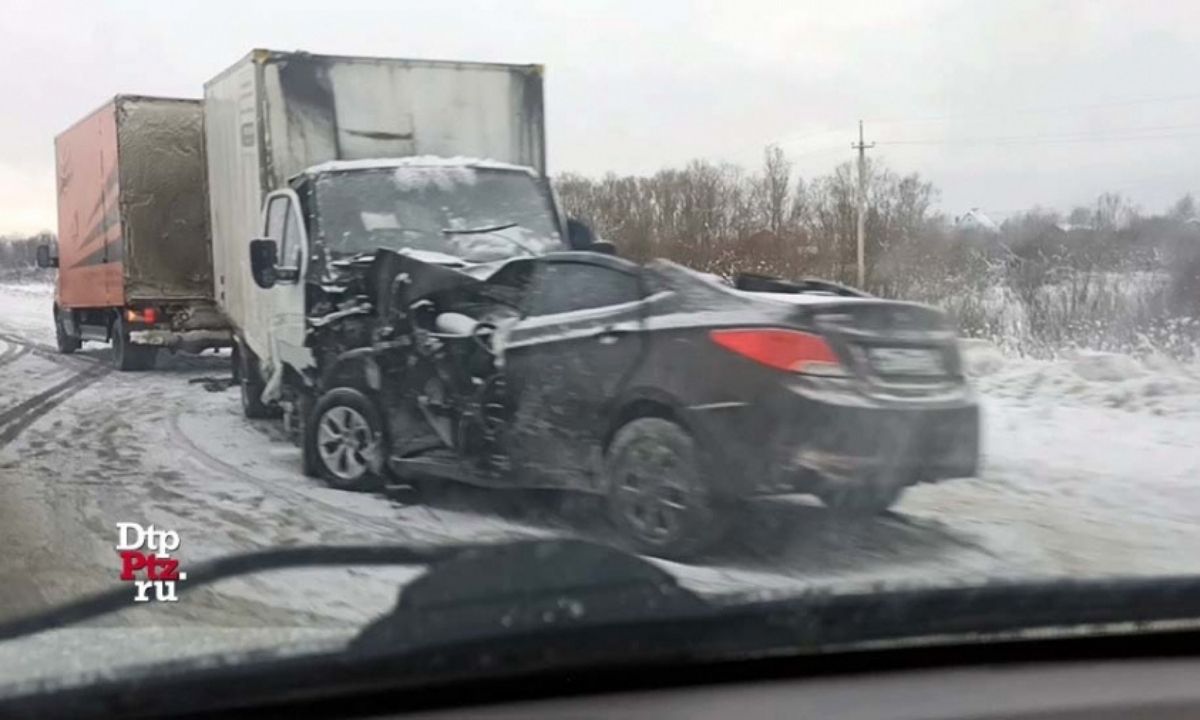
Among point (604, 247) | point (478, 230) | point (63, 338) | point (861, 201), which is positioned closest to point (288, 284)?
point (478, 230)

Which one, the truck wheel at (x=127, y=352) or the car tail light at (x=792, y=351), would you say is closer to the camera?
the car tail light at (x=792, y=351)

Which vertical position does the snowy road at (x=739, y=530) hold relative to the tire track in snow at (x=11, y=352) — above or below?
below

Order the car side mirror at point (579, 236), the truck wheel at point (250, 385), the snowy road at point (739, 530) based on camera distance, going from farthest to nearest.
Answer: the truck wheel at point (250, 385) → the car side mirror at point (579, 236) → the snowy road at point (739, 530)

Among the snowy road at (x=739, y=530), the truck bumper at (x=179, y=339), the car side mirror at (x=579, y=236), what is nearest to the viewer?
the snowy road at (x=739, y=530)

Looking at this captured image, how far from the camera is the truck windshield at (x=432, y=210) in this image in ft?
11.3

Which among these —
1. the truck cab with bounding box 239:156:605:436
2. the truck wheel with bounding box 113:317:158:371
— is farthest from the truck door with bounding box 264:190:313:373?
the truck wheel with bounding box 113:317:158:371

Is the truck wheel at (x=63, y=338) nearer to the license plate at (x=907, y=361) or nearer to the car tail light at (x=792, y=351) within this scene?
the car tail light at (x=792, y=351)

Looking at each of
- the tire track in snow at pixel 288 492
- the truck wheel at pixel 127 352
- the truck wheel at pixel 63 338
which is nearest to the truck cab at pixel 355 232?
the tire track in snow at pixel 288 492

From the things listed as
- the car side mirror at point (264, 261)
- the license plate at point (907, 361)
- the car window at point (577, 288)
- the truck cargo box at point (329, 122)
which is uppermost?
the truck cargo box at point (329, 122)

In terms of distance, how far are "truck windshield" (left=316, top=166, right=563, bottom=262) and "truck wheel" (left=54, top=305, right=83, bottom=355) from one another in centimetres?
86

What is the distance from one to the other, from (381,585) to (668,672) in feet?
2.66

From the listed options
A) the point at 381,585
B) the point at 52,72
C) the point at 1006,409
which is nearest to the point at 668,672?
the point at 381,585

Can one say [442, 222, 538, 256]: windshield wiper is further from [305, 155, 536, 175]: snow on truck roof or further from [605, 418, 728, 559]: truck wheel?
[605, 418, 728, 559]: truck wheel

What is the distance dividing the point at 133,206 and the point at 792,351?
6.79 ft
